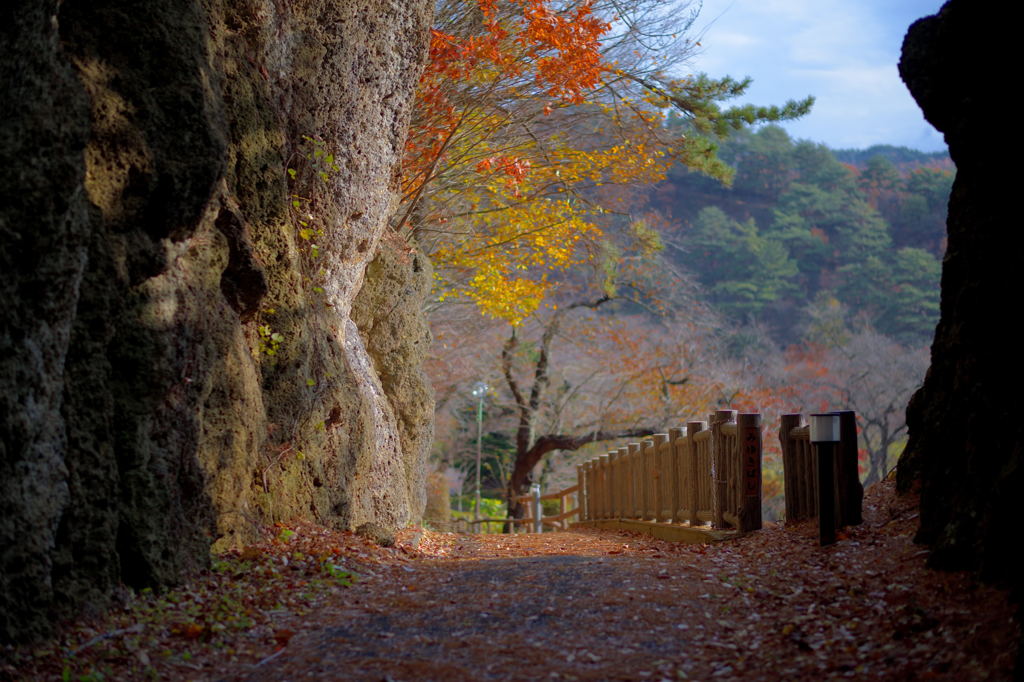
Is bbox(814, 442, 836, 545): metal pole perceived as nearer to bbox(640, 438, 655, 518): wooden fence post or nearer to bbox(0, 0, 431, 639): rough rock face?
bbox(0, 0, 431, 639): rough rock face

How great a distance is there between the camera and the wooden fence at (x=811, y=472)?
7059mm

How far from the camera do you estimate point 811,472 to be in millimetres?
7742

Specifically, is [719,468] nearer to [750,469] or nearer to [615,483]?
[750,469]

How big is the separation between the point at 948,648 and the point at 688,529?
5.69 metres

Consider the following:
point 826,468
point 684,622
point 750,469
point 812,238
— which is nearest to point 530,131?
point 750,469

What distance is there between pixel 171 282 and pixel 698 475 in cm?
605

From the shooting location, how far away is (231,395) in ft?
23.2

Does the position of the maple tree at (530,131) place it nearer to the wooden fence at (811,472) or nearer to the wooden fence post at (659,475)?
the wooden fence post at (659,475)

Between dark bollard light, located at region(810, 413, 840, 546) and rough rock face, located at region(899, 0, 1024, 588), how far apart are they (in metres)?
0.72

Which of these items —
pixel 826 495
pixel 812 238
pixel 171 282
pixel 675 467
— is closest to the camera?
pixel 171 282

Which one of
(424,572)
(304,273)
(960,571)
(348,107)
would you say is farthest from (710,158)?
(960,571)

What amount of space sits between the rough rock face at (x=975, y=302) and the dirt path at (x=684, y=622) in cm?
32

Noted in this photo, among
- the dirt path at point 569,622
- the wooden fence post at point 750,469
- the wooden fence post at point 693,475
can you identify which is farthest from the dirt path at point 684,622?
the wooden fence post at point 693,475

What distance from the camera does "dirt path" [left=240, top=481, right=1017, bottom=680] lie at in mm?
4270
